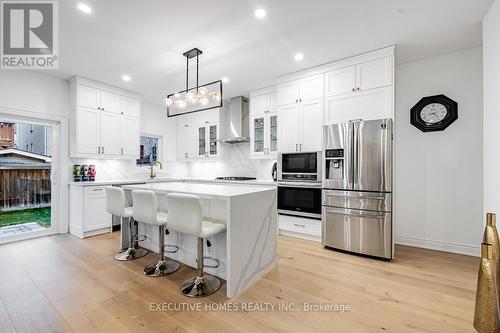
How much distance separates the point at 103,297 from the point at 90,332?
1.62 ft

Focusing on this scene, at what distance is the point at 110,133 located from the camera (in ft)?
15.3

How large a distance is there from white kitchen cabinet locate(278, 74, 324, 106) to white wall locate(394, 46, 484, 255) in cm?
130

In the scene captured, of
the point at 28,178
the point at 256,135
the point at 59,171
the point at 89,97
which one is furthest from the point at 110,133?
the point at 256,135

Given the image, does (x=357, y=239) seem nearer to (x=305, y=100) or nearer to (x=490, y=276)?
(x=490, y=276)

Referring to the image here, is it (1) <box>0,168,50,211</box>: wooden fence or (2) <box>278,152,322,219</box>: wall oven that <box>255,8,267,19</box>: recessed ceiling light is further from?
(1) <box>0,168,50,211</box>: wooden fence

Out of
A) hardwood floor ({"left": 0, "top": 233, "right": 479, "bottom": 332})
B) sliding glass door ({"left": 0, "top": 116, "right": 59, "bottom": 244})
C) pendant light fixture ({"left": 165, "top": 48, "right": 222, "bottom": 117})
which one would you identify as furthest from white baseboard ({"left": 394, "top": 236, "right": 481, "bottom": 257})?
sliding glass door ({"left": 0, "top": 116, "right": 59, "bottom": 244})

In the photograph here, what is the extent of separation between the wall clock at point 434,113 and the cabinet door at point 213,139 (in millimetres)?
3853

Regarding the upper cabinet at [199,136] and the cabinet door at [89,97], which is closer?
the cabinet door at [89,97]

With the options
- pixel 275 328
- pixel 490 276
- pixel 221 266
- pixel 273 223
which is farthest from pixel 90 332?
pixel 490 276

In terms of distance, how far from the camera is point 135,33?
9.14 feet

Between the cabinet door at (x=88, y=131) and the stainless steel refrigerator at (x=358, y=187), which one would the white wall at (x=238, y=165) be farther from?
the cabinet door at (x=88, y=131)

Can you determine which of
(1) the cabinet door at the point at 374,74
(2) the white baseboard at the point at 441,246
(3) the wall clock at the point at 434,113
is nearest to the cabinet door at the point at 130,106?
(1) the cabinet door at the point at 374,74

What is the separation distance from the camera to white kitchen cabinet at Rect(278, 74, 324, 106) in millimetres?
3734

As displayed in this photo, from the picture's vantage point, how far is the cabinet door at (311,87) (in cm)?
371
